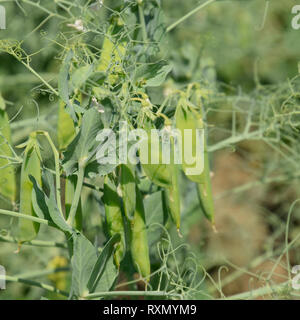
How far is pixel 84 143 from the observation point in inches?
30.0

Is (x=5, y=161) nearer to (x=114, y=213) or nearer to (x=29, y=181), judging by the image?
(x=29, y=181)

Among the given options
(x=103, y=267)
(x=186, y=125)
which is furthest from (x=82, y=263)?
(x=186, y=125)

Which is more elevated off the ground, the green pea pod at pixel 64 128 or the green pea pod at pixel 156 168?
the green pea pod at pixel 64 128

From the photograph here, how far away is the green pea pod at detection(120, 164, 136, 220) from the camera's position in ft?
2.60

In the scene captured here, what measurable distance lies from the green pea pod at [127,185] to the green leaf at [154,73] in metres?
0.14

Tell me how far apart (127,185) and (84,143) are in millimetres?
95

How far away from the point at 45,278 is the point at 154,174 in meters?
0.90

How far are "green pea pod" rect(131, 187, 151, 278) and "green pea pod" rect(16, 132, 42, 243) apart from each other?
0.51 feet

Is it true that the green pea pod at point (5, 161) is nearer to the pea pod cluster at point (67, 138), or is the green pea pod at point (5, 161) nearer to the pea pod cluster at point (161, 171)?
the pea pod cluster at point (67, 138)

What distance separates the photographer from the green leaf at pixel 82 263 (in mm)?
775
